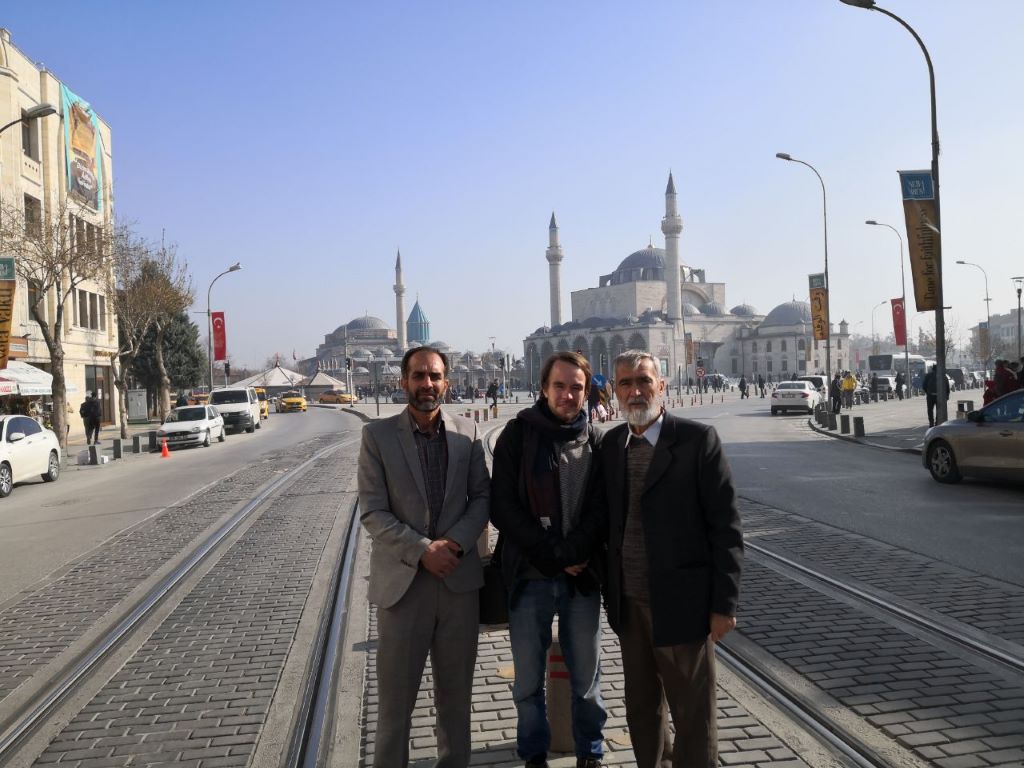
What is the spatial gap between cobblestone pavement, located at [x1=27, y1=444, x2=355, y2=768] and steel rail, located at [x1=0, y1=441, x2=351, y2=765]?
189 millimetres

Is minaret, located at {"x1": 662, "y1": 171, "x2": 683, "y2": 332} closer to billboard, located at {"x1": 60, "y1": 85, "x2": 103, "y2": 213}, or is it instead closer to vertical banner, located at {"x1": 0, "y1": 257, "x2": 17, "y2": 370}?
billboard, located at {"x1": 60, "y1": 85, "x2": 103, "y2": 213}

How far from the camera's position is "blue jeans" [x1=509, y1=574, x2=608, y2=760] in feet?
11.8

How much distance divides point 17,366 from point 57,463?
35.2 ft

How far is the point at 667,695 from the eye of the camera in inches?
133

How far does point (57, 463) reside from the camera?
18000 millimetres

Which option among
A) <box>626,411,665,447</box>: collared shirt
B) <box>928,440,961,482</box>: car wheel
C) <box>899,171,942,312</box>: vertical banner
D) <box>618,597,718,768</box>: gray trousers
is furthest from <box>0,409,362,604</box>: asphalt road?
<box>899,171,942,312</box>: vertical banner

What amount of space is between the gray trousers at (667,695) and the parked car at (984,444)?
10.1 meters

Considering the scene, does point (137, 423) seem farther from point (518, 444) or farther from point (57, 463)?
point (518, 444)

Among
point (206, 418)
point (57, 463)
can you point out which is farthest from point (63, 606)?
point (206, 418)

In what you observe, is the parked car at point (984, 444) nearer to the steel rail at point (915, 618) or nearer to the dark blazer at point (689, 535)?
the steel rail at point (915, 618)

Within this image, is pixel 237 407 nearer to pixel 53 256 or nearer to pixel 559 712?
pixel 53 256

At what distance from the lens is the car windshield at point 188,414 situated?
27.4 metres

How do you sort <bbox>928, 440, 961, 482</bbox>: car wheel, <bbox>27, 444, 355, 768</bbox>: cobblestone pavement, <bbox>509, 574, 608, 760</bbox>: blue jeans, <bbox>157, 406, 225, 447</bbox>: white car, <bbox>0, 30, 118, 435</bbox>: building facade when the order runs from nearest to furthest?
<bbox>509, 574, 608, 760</bbox>: blue jeans
<bbox>27, 444, 355, 768</bbox>: cobblestone pavement
<bbox>928, 440, 961, 482</bbox>: car wheel
<bbox>157, 406, 225, 447</bbox>: white car
<bbox>0, 30, 118, 435</bbox>: building facade

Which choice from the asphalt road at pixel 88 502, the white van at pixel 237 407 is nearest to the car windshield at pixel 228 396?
the white van at pixel 237 407
